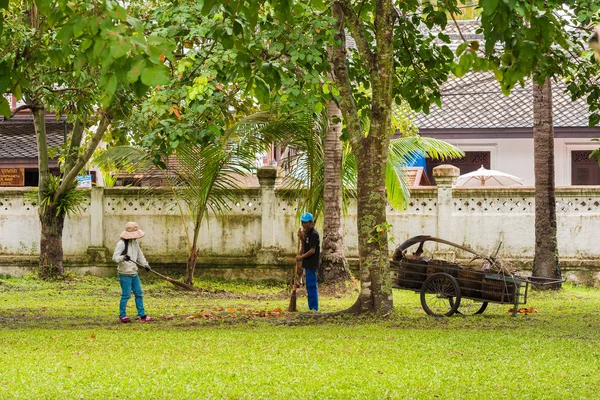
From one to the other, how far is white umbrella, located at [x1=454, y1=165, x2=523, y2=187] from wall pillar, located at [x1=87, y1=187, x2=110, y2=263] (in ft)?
30.8

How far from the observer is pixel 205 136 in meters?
13.1

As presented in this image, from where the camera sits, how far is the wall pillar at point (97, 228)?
2142cm

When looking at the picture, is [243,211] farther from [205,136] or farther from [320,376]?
[320,376]

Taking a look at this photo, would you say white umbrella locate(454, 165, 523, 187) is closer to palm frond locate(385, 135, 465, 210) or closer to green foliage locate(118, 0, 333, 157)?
palm frond locate(385, 135, 465, 210)

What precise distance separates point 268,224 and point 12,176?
12599 millimetres

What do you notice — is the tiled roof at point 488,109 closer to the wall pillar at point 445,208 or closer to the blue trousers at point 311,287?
the wall pillar at point 445,208

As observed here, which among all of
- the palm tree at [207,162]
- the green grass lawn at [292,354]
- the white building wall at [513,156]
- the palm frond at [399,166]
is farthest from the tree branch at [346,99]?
the white building wall at [513,156]

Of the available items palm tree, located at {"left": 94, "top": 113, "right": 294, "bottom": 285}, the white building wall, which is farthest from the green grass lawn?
the white building wall

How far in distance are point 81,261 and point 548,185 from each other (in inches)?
393

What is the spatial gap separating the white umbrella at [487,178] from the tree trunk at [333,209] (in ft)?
26.3

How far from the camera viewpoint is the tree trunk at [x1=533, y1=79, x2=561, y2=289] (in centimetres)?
1856

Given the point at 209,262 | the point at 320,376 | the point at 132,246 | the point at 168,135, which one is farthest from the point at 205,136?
the point at 209,262

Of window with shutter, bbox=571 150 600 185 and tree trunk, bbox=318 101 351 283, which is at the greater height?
window with shutter, bbox=571 150 600 185

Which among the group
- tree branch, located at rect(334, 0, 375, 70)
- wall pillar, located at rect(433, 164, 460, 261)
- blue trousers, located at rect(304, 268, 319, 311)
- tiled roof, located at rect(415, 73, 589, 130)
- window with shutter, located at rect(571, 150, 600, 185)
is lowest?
blue trousers, located at rect(304, 268, 319, 311)
